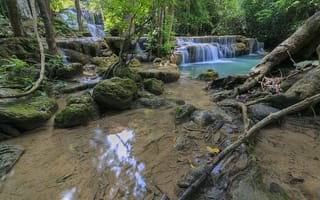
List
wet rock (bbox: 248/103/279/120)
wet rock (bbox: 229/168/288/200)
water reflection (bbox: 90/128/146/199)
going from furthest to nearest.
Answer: wet rock (bbox: 248/103/279/120), water reflection (bbox: 90/128/146/199), wet rock (bbox: 229/168/288/200)

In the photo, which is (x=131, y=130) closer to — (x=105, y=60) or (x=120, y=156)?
(x=120, y=156)

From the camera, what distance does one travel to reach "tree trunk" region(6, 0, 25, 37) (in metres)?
5.63

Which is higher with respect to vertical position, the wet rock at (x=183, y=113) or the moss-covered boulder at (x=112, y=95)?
the moss-covered boulder at (x=112, y=95)

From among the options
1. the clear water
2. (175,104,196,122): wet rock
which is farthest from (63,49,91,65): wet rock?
(175,104,196,122): wet rock

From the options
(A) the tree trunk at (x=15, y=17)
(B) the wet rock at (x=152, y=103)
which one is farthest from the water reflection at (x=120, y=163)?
(A) the tree trunk at (x=15, y=17)

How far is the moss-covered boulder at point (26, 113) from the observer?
288cm

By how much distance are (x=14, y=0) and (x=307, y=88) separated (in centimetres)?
774

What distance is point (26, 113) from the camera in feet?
10.0

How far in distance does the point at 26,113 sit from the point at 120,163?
1.91 metres

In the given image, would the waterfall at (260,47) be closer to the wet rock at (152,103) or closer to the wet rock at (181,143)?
the wet rock at (152,103)

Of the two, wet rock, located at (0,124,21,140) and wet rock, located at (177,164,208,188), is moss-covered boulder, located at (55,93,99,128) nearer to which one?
wet rock, located at (0,124,21,140)

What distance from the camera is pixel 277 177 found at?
75.4 inches

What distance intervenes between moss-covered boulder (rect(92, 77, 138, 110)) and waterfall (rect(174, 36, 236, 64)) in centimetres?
834

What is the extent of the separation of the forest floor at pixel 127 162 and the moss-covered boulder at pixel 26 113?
16cm
